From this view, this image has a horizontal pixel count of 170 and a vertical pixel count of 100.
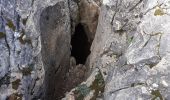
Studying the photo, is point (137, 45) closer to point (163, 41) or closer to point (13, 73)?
point (163, 41)

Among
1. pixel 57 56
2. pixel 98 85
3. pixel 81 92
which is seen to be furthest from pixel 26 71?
pixel 57 56

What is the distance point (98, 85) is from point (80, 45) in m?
5.34

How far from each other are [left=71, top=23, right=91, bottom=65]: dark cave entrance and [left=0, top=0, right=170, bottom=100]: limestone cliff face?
1000 millimetres

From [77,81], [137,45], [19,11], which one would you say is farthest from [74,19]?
[137,45]

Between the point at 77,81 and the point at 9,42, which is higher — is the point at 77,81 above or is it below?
below

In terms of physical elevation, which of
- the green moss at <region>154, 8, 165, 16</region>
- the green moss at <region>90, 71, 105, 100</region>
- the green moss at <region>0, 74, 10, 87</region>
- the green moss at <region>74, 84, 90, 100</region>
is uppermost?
the green moss at <region>154, 8, 165, 16</region>

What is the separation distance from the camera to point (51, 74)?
12.4m

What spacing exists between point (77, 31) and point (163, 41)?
26.1 ft

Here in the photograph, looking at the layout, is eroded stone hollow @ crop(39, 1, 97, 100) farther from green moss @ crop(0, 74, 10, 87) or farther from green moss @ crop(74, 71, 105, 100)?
green moss @ crop(0, 74, 10, 87)

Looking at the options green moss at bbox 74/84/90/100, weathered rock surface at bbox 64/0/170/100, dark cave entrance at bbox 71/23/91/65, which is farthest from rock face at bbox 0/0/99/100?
dark cave entrance at bbox 71/23/91/65

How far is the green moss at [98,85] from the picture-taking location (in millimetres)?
10672

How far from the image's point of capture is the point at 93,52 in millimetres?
13305

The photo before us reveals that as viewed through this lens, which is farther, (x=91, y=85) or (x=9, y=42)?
(x=91, y=85)

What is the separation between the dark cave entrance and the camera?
51.6 ft
